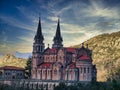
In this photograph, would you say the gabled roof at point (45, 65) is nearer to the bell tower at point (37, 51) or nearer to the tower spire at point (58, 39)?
the bell tower at point (37, 51)

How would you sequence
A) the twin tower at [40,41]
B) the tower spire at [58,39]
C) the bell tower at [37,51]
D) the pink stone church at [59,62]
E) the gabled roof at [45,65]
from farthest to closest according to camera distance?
the tower spire at [58,39] → the twin tower at [40,41] → the bell tower at [37,51] → the gabled roof at [45,65] → the pink stone church at [59,62]

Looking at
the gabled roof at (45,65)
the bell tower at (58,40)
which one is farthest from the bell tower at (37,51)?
the bell tower at (58,40)

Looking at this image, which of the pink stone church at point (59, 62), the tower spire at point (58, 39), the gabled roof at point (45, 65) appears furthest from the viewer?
the tower spire at point (58, 39)

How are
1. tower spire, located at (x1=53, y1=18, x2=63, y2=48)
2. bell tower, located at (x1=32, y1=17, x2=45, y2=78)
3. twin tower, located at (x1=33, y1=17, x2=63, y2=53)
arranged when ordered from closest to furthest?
bell tower, located at (x1=32, y1=17, x2=45, y2=78), twin tower, located at (x1=33, y1=17, x2=63, y2=53), tower spire, located at (x1=53, y1=18, x2=63, y2=48)

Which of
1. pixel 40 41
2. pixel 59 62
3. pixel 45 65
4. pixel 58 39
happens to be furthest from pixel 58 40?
pixel 59 62

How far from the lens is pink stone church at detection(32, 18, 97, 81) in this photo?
363 ft

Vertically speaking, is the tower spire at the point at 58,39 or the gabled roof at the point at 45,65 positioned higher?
the tower spire at the point at 58,39

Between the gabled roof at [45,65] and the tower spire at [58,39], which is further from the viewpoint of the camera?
the tower spire at [58,39]

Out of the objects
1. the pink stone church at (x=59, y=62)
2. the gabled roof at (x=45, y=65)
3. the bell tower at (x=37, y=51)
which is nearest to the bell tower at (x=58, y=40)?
the pink stone church at (x=59, y=62)

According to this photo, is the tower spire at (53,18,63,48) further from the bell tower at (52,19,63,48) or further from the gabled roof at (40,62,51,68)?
the gabled roof at (40,62,51,68)

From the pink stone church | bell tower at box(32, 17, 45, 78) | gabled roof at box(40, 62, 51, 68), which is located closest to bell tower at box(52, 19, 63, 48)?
the pink stone church

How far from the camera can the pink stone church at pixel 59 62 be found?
363ft

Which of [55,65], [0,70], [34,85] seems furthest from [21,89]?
[0,70]

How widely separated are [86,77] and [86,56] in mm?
7699
